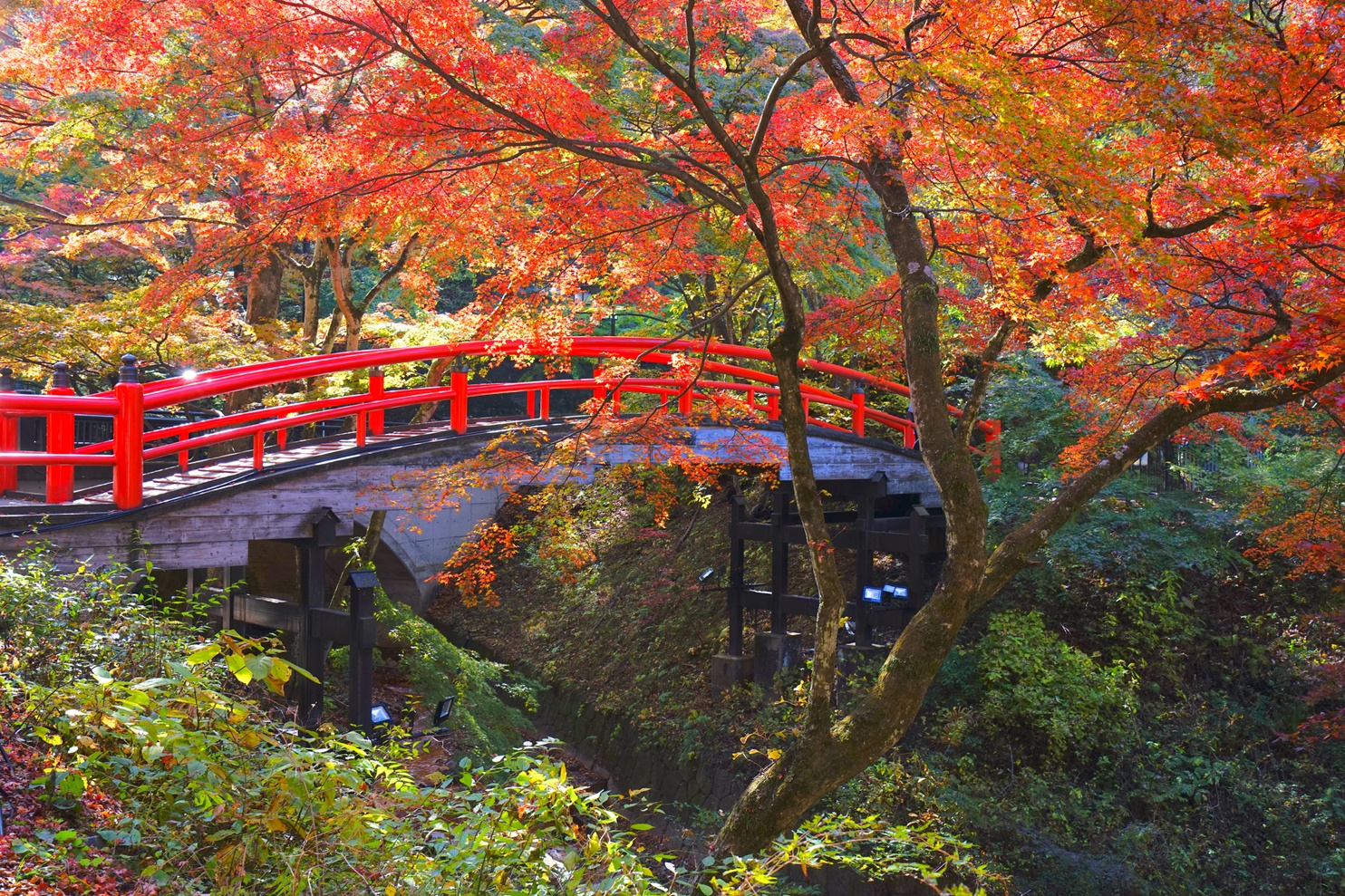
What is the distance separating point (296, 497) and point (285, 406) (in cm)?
103

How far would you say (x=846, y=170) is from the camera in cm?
936

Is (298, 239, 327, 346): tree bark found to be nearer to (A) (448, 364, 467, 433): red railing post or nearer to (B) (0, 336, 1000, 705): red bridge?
(B) (0, 336, 1000, 705): red bridge

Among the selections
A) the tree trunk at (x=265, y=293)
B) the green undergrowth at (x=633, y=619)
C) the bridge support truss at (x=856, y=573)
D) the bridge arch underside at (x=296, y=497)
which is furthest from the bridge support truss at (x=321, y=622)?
the bridge support truss at (x=856, y=573)

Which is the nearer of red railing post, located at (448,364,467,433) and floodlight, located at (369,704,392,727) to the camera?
floodlight, located at (369,704,392,727)

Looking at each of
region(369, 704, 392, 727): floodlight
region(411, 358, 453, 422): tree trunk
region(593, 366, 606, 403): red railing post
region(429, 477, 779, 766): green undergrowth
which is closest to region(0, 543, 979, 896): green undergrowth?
region(369, 704, 392, 727): floodlight

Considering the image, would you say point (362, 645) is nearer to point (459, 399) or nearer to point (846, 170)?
point (459, 399)

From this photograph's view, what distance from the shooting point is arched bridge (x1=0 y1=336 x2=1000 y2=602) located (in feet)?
18.5

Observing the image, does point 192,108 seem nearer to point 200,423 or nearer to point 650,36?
point 200,423

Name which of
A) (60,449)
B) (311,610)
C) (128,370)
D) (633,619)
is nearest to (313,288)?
(311,610)

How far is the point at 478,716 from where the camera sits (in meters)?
10.4

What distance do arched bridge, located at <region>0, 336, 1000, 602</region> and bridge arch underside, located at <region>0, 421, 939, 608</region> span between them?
0.04 feet

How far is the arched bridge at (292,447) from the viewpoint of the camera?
5652 millimetres

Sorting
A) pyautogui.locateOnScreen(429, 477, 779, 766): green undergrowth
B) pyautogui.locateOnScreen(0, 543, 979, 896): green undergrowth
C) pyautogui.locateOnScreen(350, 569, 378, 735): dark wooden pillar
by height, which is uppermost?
pyautogui.locateOnScreen(0, 543, 979, 896): green undergrowth

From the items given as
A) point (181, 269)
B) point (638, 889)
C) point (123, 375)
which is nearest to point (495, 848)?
point (638, 889)
